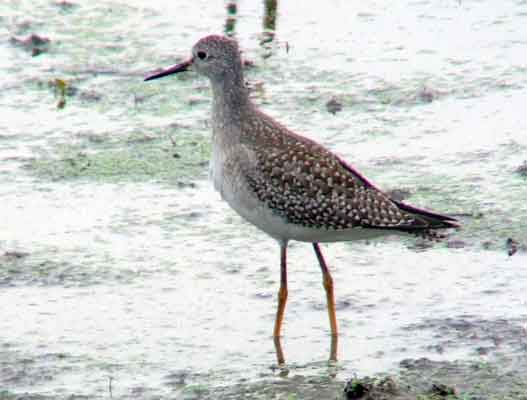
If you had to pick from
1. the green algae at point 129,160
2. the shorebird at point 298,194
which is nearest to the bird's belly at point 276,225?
the shorebird at point 298,194

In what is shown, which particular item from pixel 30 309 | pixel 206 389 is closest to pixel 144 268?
pixel 30 309

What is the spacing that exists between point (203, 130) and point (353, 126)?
1212mm

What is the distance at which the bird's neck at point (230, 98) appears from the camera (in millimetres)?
8328

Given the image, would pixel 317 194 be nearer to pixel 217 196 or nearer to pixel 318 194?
pixel 318 194

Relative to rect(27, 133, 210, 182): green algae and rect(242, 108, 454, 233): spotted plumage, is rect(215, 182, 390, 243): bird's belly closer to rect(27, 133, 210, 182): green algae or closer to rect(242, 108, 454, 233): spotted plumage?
rect(242, 108, 454, 233): spotted plumage

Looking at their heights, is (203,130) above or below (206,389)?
above

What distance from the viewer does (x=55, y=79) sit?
41.4ft

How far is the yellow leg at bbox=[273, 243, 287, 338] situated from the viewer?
8.10m

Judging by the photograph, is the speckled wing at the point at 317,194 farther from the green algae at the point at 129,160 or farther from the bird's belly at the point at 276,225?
the green algae at the point at 129,160

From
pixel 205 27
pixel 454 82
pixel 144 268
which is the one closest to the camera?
pixel 144 268

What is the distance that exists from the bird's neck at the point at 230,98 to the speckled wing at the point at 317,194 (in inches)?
14.8

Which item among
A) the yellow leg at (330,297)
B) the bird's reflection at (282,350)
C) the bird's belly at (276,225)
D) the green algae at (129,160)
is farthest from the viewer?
the green algae at (129,160)

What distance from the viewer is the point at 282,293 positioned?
816cm

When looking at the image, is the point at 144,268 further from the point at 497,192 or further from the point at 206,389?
the point at 497,192
